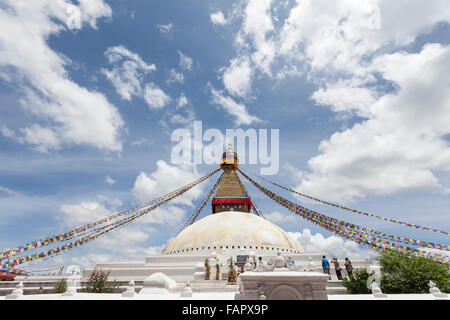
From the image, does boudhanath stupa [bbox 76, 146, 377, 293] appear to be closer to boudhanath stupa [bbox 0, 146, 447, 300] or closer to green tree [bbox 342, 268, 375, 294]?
boudhanath stupa [bbox 0, 146, 447, 300]

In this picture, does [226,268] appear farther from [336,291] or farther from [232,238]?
[336,291]

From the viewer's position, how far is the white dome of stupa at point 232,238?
760 inches

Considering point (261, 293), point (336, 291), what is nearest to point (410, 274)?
point (336, 291)

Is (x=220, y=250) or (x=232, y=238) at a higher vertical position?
(x=232, y=238)

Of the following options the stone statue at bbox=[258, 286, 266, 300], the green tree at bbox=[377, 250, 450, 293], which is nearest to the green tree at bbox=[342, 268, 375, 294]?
the green tree at bbox=[377, 250, 450, 293]

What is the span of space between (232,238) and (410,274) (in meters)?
12.6

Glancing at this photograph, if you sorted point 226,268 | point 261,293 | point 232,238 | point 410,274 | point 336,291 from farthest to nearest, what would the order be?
point 232,238 → point 226,268 → point 336,291 → point 410,274 → point 261,293

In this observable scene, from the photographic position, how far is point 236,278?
10836 mm

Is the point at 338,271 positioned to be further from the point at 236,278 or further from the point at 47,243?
the point at 47,243

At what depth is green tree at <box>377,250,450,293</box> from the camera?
346 inches

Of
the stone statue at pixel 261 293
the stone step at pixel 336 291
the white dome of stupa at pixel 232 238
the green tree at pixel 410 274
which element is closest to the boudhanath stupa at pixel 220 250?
the white dome of stupa at pixel 232 238

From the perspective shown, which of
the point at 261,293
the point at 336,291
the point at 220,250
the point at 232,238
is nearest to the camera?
the point at 261,293

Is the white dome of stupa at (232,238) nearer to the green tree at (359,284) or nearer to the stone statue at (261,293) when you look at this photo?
the green tree at (359,284)

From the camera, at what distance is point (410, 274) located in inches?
357
